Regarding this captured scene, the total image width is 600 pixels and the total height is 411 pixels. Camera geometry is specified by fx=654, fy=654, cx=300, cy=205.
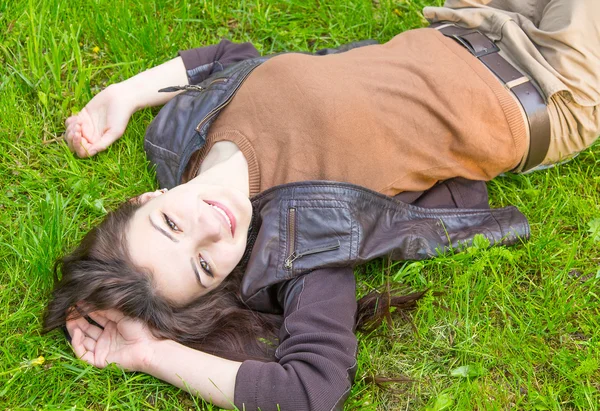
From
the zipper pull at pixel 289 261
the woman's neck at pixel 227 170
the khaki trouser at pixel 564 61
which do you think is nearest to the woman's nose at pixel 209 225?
the woman's neck at pixel 227 170

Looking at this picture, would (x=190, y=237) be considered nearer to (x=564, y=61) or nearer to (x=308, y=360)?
(x=308, y=360)

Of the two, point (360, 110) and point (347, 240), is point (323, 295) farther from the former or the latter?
point (360, 110)

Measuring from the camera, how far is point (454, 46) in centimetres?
377

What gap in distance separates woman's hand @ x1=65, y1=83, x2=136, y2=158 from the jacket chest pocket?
1.28m

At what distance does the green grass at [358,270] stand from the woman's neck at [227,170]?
0.61 m

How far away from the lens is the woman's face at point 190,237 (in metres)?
3.08

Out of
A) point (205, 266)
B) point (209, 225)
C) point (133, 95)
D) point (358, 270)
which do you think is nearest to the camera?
point (209, 225)

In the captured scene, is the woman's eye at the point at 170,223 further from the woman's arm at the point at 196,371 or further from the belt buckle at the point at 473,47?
the belt buckle at the point at 473,47

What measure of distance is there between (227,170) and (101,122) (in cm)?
107

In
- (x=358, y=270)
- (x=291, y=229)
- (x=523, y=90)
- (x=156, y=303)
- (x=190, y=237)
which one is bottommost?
(x=358, y=270)

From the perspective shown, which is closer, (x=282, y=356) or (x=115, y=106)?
(x=282, y=356)

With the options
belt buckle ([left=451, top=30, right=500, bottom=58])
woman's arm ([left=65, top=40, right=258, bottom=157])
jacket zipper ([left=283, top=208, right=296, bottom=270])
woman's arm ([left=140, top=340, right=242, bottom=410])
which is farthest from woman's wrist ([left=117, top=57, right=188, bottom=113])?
belt buckle ([left=451, top=30, right=500, bottom=58])

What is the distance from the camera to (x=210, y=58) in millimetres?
4102

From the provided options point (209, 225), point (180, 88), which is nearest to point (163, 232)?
point (209, 225)
